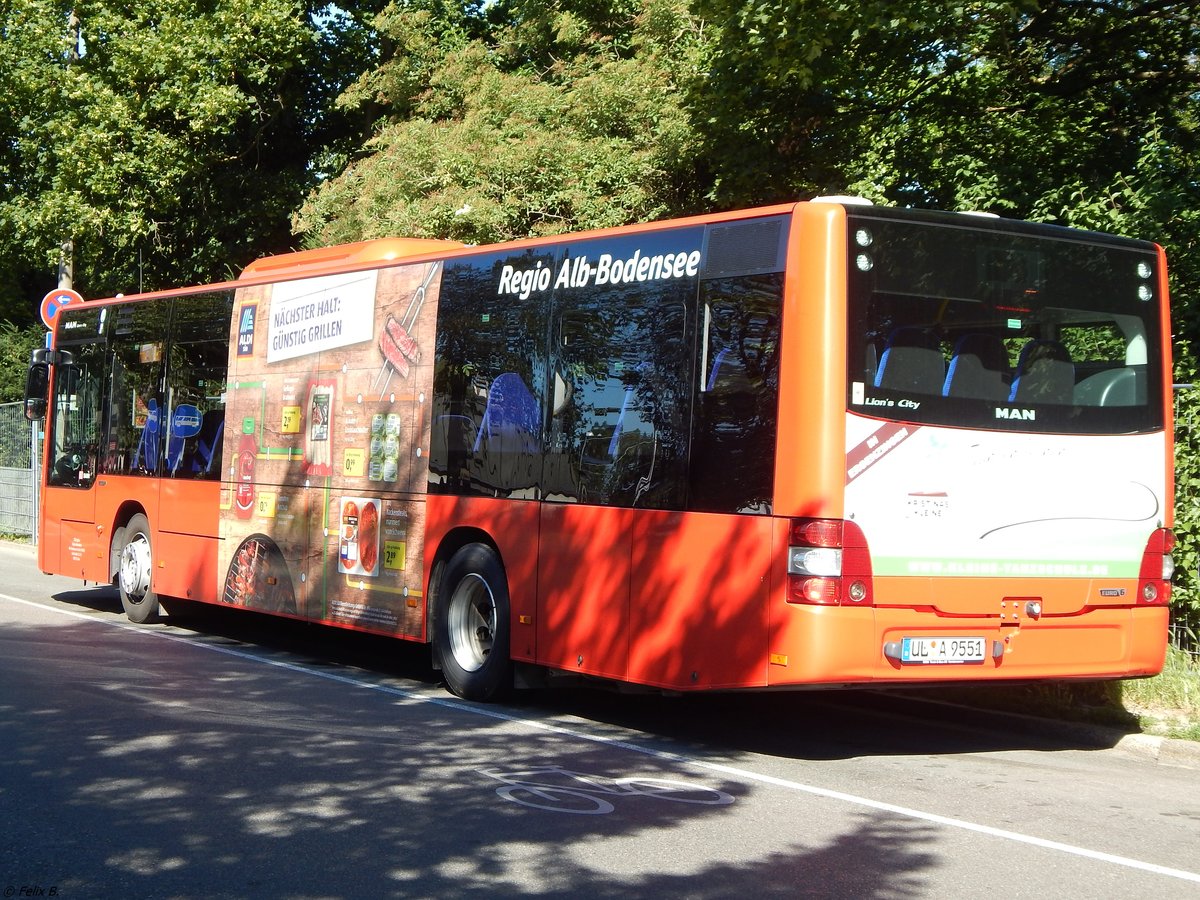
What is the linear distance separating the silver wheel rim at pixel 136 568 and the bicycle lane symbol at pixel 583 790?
7.83m

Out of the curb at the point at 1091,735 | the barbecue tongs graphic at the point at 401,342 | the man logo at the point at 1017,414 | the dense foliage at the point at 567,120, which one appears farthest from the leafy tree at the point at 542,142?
the man logo at the point at 1017,414

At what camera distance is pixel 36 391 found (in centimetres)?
1573

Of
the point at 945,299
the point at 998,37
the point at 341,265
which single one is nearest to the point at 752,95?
the point at 998,37

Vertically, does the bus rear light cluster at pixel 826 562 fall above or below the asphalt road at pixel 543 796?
above

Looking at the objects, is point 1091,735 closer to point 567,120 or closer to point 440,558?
point 440,558

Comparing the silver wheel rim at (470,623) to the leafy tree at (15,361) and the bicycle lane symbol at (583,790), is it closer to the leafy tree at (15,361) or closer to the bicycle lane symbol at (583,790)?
the bicycle lane symbol at (583,790)

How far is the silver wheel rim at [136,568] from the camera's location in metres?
14.3

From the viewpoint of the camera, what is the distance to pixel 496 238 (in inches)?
781

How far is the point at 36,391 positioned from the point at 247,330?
4.17m

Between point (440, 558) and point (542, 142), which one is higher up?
point (542, 142)

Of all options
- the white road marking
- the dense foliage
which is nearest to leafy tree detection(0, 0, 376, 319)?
the dense foliage

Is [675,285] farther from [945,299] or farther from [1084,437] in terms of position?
[1084,437]

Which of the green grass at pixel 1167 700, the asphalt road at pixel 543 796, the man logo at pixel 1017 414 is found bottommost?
the asphalt road at pixel 543 796

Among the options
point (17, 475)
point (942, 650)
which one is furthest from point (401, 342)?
point (17, 475)
